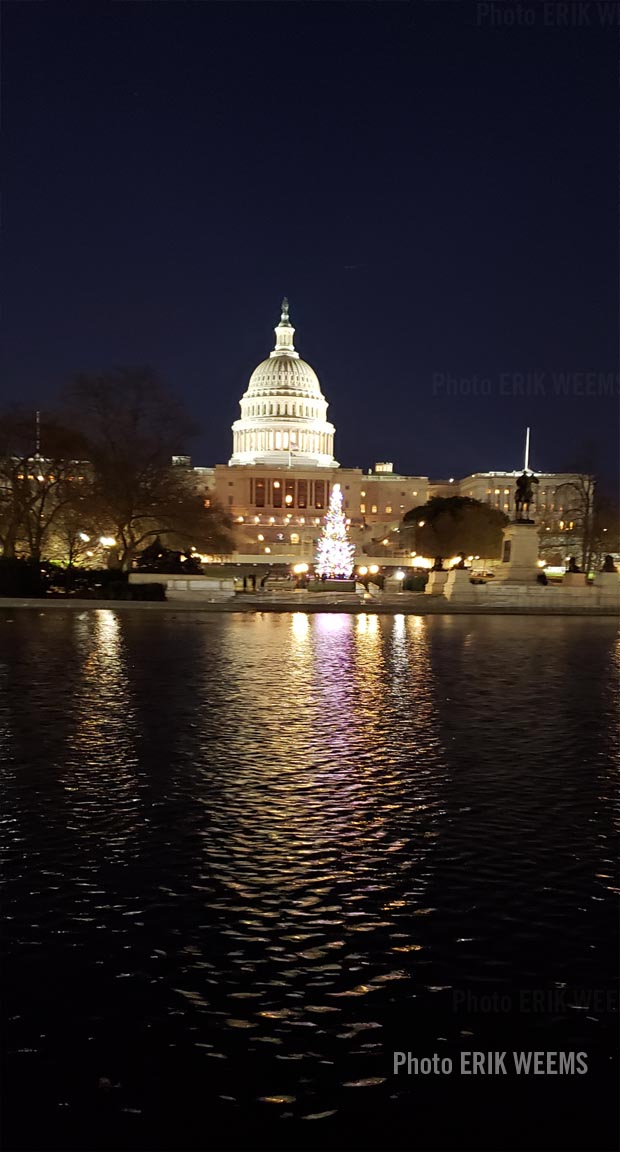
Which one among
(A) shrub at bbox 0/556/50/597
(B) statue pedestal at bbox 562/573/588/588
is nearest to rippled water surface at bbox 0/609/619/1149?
(A) shrub at bbox 0/556/50/597

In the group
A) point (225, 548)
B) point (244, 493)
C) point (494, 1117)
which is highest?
point (244, 493)

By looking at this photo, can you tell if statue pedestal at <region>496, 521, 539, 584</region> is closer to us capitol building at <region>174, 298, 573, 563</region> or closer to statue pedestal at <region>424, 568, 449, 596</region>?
statue pedestal at <region>424, 568, 449, 596</region>

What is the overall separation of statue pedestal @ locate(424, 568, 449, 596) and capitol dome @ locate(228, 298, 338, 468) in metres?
101

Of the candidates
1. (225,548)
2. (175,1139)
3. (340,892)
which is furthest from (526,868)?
(225,548)

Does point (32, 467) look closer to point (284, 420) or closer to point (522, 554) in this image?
point (522, 554)

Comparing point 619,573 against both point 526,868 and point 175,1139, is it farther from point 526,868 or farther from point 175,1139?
point 175,1139

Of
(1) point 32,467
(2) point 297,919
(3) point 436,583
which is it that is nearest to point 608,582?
(3) point 436,583

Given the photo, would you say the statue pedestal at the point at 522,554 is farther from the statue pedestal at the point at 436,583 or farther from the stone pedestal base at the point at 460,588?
the statue pedestal at the point at 436,583

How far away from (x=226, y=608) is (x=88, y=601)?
5599 mm

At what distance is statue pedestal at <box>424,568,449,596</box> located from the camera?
51809mm

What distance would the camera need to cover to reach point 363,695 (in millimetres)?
15188

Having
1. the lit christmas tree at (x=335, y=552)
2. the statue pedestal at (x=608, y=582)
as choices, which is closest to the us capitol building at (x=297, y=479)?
the lit christmas tree at (x=335, y=552)

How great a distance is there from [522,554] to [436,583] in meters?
5.48

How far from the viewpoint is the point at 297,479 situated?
147 meters
